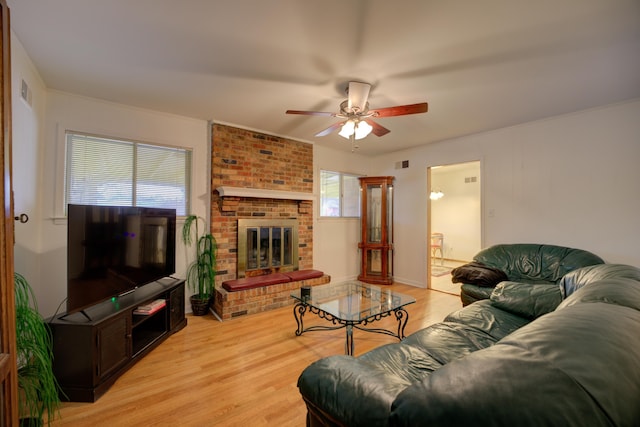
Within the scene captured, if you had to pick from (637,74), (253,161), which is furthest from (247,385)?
(637,74)

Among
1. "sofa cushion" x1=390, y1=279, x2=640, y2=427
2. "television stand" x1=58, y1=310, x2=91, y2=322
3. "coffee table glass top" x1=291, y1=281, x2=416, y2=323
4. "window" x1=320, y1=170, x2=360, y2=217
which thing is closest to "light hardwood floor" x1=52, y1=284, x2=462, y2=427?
"coffee table glass top" x1=291, y1=281, x2=416, y2=323

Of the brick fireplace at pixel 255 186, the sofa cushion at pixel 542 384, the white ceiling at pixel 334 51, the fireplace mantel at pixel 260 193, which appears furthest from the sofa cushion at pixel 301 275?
the sofa cushion at pixel 542 384

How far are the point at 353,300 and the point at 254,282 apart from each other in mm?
1418

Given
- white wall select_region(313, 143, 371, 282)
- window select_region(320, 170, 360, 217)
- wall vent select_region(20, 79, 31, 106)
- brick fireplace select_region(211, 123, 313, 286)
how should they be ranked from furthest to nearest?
window select_region(320, 170, 360, 217) < white wall select_region(313, 143, 371, 282) < brick fireplace select_region(211, 123, 313, 286) < wall vent select_region(20, 79, 31, 106)

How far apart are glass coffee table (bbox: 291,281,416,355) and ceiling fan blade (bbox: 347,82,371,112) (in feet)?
6.24

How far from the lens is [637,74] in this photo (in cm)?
224

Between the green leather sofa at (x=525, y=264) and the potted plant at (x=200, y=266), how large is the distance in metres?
3.12

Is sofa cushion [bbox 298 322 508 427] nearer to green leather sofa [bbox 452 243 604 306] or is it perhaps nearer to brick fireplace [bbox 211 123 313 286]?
green leather sofa [bbox 452 243 604 306]

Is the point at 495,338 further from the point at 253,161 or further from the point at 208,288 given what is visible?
the point at 253,161

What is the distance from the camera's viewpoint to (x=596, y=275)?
163 cm

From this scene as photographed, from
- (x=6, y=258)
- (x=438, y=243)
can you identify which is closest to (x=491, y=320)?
(x=6, y=258)

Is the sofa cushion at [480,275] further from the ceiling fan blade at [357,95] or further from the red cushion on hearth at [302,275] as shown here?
the ceiling fan blade at [357,95]

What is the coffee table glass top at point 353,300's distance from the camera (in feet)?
7.18

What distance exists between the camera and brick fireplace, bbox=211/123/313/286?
345 cm
